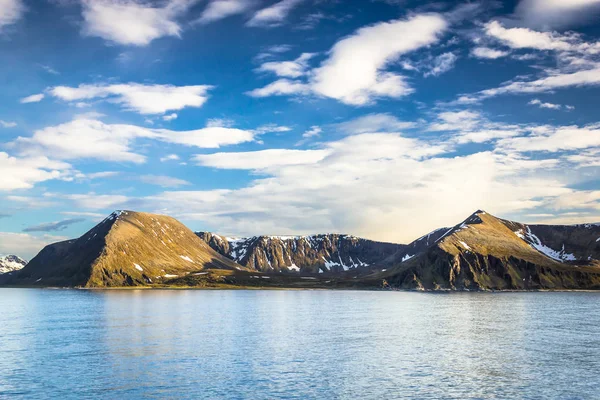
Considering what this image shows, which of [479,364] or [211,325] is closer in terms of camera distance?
[479,364]

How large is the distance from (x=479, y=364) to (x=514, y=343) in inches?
953

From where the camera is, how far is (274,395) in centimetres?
5047

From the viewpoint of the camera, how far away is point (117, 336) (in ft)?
307

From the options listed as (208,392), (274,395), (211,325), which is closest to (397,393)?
(274,395)

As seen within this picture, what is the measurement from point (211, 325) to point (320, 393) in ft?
215

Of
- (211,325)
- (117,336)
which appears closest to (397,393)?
(117,336)

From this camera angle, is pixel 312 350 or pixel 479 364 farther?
pixel 312 350

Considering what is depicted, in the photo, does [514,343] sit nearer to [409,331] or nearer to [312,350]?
[409,331]

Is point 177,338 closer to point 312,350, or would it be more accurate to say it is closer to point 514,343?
point 312,350

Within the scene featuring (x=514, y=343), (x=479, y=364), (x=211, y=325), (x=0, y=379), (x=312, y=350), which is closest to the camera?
(x=0, y=379)

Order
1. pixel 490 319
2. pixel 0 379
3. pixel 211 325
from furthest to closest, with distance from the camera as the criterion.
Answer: pixel 490 319 → pixel 211 325 → pixel 0 379

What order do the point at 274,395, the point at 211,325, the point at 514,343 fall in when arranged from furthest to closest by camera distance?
the point at 211,325, the point at 514,343, the point at 274,395

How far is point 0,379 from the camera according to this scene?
189 feet

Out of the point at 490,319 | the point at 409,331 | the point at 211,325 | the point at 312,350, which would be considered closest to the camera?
the point at 312,350
